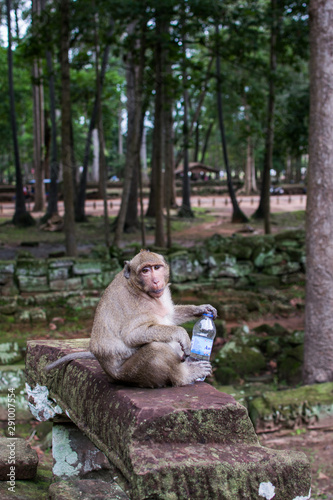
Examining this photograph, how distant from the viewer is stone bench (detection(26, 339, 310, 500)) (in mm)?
1945

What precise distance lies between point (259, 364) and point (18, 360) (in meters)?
3.67

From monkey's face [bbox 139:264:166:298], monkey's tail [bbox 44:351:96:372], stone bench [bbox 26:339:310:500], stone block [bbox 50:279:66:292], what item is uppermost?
monkey's face [bbox 139:264:166:298]

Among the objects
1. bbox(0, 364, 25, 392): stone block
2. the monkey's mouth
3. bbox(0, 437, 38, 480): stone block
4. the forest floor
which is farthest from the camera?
bbox(0, 364, 25, 392): stone block

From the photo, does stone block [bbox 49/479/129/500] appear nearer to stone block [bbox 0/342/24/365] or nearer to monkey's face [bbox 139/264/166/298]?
monkey's face [bbox 139/264/166/298]

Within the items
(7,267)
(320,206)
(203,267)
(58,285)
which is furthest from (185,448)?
(203,267)

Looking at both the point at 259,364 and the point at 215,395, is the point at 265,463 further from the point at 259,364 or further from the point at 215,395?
the point at 259,364

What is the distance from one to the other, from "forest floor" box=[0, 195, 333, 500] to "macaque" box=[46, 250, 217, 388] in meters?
0.80

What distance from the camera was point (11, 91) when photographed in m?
21.5

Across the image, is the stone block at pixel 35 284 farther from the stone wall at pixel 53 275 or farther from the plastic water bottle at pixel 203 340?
the plastic water bottle at pixel 203 340

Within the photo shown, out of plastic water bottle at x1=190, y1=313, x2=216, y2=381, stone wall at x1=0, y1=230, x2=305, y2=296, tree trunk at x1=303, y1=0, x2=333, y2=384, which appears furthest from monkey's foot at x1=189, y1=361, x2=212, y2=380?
stone wall at x1=0, y1=230, x2=305, y2=296

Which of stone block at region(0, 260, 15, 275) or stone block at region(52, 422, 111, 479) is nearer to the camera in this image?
stone block at region(52, 422, 111, 479)

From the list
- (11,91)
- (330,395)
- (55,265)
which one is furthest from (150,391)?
(11,91)

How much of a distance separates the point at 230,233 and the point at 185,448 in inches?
736

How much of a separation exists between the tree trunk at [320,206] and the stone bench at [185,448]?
496 centimetres
